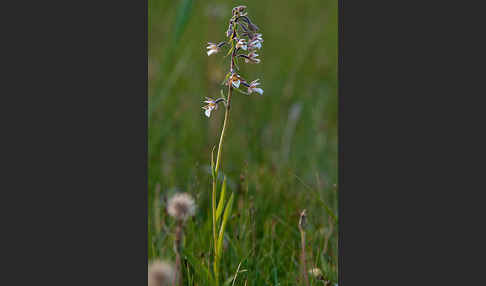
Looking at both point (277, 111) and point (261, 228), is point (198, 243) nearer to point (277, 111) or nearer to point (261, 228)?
point (261, 228)

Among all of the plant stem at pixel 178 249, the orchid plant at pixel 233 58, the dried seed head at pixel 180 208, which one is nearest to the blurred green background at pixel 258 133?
the orchid plant at pixel 233 58

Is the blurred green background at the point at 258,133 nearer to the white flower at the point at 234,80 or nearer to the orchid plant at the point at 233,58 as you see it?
the orchid plant at the point at 233,58

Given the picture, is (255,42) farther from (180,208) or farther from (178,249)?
(178,249)

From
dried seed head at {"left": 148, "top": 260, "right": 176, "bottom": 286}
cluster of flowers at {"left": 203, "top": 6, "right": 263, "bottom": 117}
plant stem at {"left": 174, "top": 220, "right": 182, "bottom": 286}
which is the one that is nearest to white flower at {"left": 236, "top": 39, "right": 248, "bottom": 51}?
cluster of flowers at {"left": 203, "top": 6, "right": 263, "bottom": 117}

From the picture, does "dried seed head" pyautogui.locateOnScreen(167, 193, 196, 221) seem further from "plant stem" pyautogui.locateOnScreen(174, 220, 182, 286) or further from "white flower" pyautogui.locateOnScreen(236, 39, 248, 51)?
"white flower" pyautogui.locateOnScreen(236, 39, 248, 51)

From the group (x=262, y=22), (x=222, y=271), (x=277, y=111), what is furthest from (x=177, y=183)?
(x=262, y=22)

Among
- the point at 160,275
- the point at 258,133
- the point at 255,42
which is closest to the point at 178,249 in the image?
the point at 160,275

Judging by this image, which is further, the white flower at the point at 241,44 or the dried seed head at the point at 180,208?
the white flower at the point at 241,44
